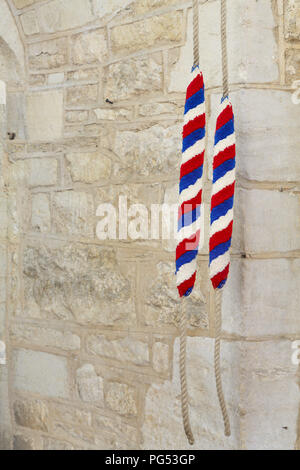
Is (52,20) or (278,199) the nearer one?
(278,199)

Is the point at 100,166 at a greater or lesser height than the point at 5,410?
greater

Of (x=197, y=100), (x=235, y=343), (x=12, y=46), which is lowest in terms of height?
(x=235, y=343)

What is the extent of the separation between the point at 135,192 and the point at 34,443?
1.21 meters

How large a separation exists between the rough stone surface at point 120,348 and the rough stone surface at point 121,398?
4.2 inches

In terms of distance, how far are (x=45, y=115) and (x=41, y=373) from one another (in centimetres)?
109

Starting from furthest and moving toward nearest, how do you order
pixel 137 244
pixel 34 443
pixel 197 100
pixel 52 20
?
pixel 34 443
pixel 52 20
pixel 137 244
pixel 197 100

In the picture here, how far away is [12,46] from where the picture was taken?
2.34 m

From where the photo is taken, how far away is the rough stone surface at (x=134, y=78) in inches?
76.3

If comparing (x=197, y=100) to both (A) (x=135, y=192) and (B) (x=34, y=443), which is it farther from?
(B) (x=34, y=443)

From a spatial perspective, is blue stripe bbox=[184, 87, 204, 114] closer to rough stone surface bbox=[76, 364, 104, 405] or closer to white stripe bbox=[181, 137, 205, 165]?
white stripe bbox=[181, 137, 205, 165]

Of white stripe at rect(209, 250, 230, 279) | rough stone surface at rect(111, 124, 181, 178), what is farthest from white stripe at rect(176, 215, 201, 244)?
rough stone surface at rect(111, 124, 181, 178)

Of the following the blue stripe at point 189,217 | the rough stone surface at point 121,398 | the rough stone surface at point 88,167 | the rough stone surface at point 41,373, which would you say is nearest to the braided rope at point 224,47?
the blue stripe at point 189,217

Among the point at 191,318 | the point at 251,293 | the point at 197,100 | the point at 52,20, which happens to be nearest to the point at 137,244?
the point at 191,318

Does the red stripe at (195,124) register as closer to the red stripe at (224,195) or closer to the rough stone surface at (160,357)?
the red stripe at (224,195)
